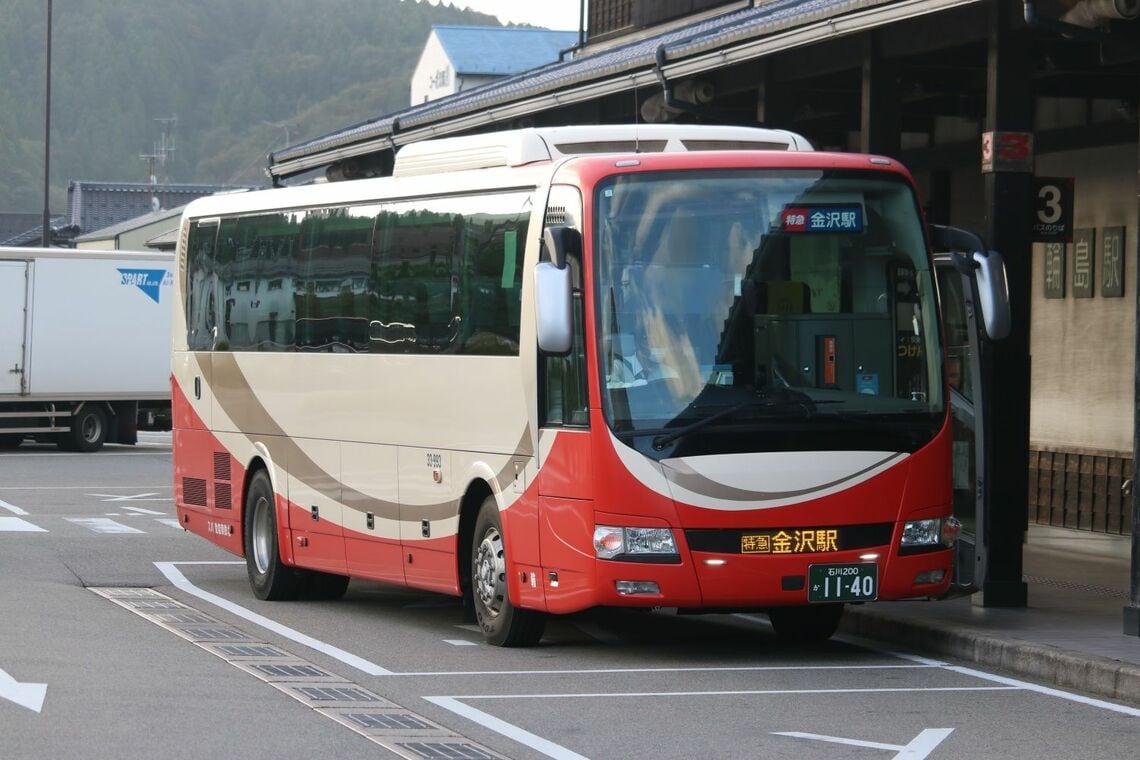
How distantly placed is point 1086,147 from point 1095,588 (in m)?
6.35

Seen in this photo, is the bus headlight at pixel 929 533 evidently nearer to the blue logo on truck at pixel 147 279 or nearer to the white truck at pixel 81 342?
the white truck at pixel 81 342

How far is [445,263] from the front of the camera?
42.6ft

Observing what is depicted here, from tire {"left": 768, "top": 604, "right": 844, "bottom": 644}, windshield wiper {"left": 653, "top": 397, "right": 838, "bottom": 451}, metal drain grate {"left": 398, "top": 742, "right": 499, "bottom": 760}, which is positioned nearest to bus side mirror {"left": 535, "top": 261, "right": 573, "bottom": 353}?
windshield wiper {"left": 653, "top": 397, "right": 838, "bottom": 451}

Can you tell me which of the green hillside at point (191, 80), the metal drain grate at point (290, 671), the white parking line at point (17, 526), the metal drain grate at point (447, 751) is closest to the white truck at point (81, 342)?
the white parking line at point (17, 526)

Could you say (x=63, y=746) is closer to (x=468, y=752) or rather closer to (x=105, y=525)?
(x=468, y=752)

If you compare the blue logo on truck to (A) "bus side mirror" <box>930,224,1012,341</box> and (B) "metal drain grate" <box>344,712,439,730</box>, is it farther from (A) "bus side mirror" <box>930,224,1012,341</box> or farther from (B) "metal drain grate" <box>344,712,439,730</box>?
(B) "metal drain grate" <box>344,712,439,730</box>

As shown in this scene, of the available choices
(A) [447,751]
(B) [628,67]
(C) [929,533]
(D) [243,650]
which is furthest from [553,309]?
(B) [628,67]

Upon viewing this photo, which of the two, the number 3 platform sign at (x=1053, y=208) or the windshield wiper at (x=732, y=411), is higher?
the number 3 platform sign at (x=1053, y=208)

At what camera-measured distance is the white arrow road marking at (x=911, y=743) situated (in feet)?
28.3

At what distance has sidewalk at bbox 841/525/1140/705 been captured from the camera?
1079 centimetres

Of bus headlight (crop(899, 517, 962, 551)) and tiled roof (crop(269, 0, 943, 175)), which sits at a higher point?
tiled roof (crop(269, 0, 943, 175))

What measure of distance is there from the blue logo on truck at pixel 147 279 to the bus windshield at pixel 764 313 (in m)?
26.7

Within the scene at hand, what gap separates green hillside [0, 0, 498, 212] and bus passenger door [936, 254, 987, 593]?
150841 millimetres

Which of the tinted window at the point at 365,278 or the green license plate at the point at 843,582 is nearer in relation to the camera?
the green license plate at the point at 843,582
